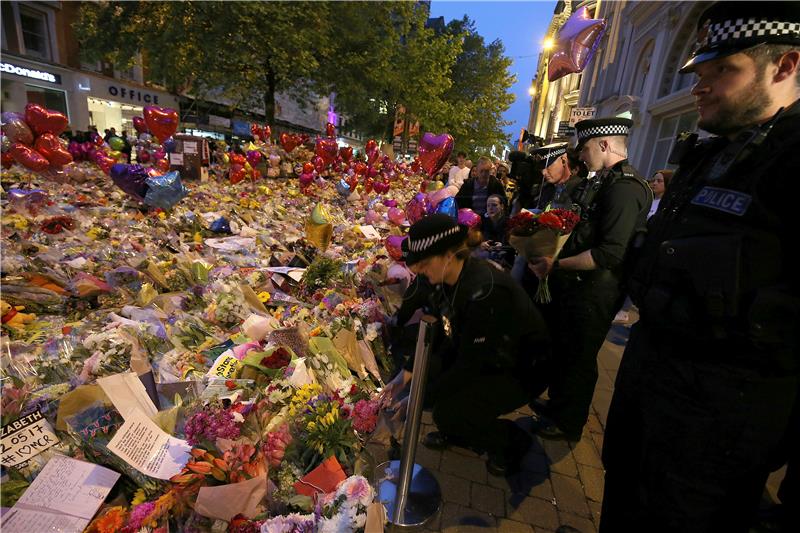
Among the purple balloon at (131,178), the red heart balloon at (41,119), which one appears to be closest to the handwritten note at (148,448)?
the purple balloon at (131,178)

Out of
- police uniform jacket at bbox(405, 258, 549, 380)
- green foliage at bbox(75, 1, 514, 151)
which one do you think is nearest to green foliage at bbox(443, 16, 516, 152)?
green foliage at bbox(75, 1, 514, 151)

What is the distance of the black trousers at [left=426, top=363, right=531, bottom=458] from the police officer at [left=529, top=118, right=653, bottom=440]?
257 millimetres

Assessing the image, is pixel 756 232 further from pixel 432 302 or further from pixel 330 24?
pixel 330 24

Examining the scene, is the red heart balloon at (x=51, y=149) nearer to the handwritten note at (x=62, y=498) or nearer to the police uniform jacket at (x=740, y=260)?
the handwritten note at (x=62, y=498)

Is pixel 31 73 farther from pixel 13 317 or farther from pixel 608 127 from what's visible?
pixel 608 127

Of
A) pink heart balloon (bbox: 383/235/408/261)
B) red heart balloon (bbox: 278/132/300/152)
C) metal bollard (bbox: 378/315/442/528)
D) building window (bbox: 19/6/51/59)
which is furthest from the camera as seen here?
building window (bbox: 19/6/51/59)

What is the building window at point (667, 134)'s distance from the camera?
367 inches

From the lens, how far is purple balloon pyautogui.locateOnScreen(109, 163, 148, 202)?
17.4 feet

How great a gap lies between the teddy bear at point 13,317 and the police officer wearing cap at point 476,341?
2.97 m

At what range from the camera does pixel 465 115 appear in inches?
968

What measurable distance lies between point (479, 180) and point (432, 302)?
4222 mm

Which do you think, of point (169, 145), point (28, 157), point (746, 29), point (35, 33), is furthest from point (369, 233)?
point (35, 33)

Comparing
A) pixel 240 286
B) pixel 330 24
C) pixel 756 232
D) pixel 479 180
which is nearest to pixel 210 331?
pixel 240 286

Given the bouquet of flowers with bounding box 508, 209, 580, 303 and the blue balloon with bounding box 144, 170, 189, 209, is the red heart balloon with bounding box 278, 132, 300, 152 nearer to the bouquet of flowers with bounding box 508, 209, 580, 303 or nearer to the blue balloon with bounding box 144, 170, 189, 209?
the blue balloon with bounding box 144, 170, 189, 209
